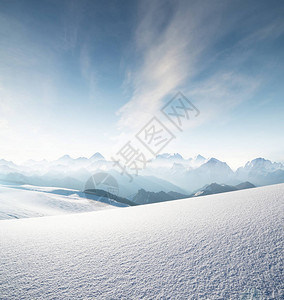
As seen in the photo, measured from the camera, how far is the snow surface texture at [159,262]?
1798 mm

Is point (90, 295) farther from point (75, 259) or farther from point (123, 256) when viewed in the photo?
point (75, 259)

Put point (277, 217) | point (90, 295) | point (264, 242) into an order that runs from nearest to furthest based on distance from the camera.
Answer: point (90, 295) < point (264, 242) < point (277, 217)

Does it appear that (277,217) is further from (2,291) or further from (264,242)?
(2,291)

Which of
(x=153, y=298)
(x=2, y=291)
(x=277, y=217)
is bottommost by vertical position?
(x=2, y=291)

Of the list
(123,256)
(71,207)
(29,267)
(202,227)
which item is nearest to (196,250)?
(202,227)

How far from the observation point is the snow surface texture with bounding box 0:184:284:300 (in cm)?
180

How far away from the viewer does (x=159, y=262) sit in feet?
7.52

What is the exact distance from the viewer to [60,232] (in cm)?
407

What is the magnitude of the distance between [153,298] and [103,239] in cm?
191

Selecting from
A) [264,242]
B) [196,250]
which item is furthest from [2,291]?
[264,242]

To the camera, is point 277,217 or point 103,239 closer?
point 277,217

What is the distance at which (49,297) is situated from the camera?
1858 mm

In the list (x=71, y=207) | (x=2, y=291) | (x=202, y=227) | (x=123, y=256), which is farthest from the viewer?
(x=71, y=207)

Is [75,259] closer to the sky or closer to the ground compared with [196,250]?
closer to the ground
